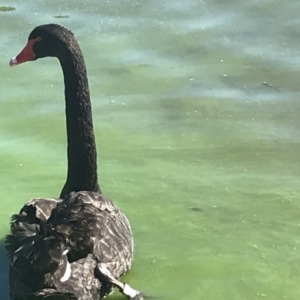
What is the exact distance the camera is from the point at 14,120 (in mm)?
4551

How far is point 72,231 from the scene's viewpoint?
2859 millimetres

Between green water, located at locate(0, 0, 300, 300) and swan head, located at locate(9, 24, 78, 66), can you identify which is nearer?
green water, located at locate(0, 0, 300, 300)

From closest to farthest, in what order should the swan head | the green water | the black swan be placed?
the black swan
the green water
the swan head

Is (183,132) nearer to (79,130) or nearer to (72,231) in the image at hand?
(79,130)

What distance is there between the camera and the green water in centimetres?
339

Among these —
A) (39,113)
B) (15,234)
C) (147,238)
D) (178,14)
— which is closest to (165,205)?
(147,238)

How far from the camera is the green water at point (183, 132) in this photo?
3.39 metres

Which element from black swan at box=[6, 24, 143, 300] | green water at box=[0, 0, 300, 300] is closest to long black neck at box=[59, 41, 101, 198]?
black swan at box=[6, 24, 143, 300]

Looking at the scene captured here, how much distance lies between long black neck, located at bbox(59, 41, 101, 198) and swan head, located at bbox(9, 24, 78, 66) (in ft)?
0.09

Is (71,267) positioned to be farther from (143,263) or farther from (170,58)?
(170,58)

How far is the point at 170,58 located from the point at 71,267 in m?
2.65

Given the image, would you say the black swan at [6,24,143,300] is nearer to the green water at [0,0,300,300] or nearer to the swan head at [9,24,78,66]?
the swan head at [9,24,78,66]

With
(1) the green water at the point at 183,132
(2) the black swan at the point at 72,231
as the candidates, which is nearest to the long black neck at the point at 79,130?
(2) the black swan at the point at 72,231

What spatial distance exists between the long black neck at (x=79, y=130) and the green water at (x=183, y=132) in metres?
0.30
